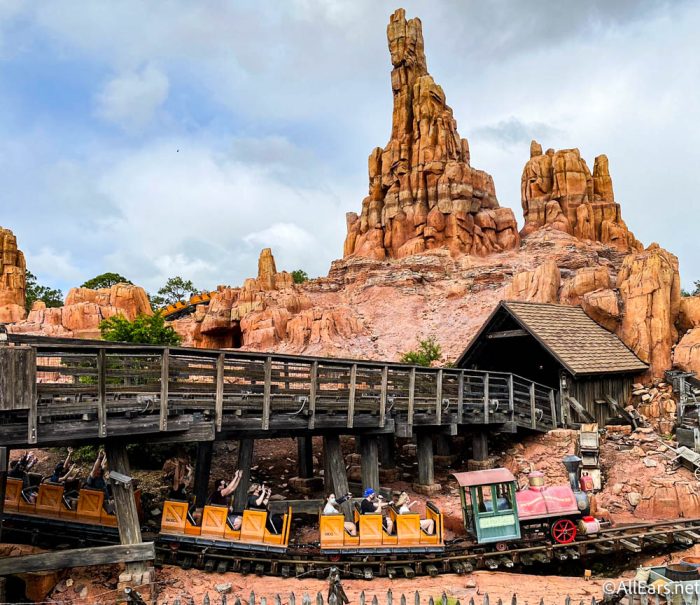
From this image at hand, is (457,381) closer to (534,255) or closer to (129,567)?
(129,567)

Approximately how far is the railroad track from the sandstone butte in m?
10.8

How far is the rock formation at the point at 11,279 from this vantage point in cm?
5038

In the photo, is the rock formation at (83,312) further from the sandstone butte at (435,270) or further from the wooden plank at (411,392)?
the wooden plank at (411,392)

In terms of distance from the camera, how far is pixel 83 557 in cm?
1078

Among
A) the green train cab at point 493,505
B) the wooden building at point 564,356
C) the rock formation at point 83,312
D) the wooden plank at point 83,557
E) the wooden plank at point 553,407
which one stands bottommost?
the wooden plank at point 83,557

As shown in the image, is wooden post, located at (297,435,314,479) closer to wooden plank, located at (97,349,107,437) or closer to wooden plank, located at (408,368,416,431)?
wooden plank, located at (408,368,416,431)

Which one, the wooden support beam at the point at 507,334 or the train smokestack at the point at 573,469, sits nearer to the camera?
the train smokestack at the point at 573,469

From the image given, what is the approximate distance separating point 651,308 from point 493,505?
1437 cm

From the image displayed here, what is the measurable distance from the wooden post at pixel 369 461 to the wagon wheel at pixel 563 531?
15.0ft

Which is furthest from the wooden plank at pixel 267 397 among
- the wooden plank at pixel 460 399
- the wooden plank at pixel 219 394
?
the wooden plank at pixel 460 399

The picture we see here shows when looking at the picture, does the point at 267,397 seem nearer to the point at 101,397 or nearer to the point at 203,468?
the point at 101,397

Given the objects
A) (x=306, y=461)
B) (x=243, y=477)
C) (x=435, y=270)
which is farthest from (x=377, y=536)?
(x=435, y=270)

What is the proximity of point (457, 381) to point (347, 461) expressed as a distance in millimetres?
5692

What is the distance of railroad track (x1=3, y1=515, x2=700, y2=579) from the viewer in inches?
464
